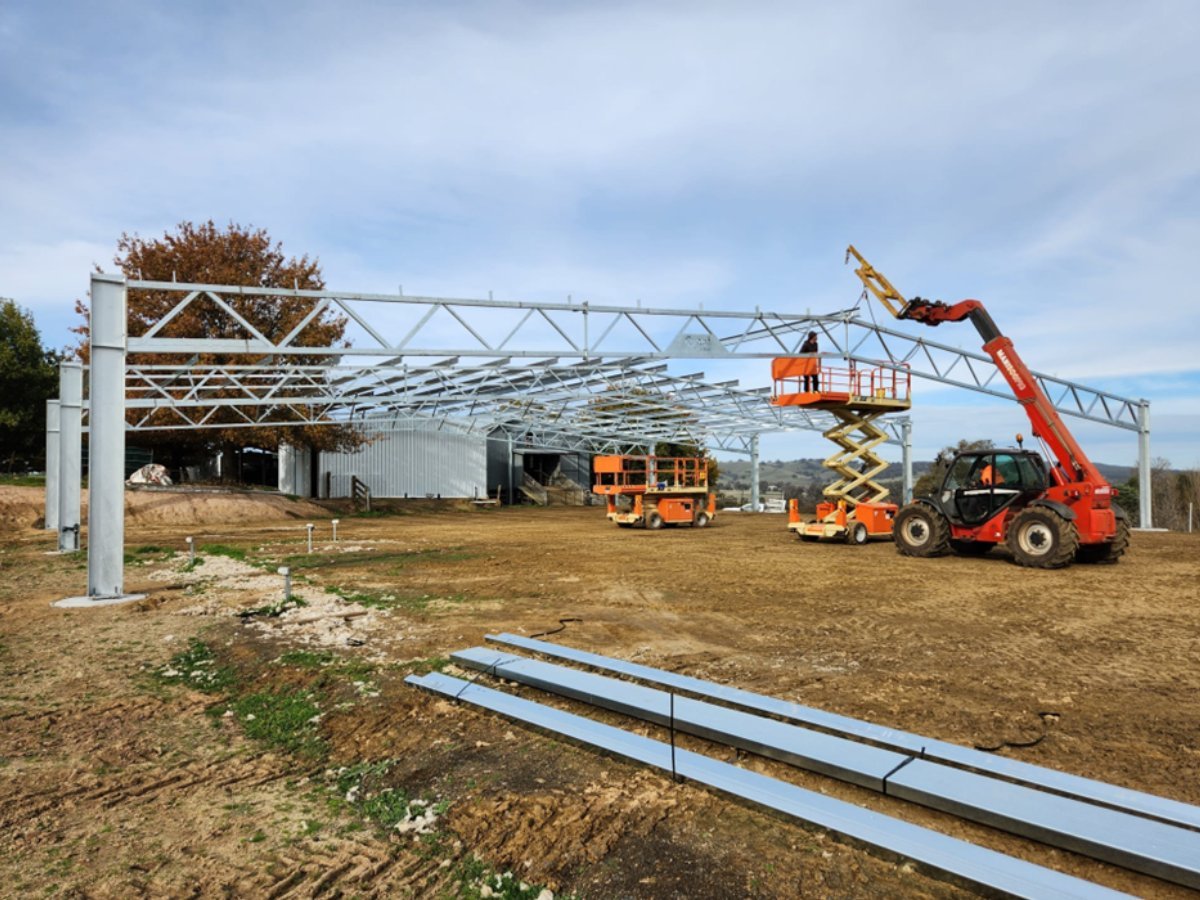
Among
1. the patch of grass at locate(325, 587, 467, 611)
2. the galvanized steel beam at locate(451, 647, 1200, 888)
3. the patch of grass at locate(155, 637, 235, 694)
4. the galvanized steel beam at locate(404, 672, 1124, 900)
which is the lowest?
the patch of grass at locate(155, 637, 235, 694)

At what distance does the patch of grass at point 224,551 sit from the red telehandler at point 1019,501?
14.5m

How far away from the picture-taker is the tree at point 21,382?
3306 centimetres

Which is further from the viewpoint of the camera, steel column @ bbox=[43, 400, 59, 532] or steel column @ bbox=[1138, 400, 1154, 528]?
steel column @ bbox=[1138, 400, 1154, 528]

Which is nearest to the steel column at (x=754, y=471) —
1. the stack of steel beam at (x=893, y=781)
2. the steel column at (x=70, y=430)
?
the steel column at (x=70, y=430)

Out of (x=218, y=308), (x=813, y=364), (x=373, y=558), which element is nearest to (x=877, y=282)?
(x=813, y=364)

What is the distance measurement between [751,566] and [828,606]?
4544mm

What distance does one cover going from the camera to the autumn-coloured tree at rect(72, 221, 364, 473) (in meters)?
30.4

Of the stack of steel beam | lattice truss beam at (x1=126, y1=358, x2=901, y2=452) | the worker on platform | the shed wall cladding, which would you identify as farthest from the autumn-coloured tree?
the stack of steel beam

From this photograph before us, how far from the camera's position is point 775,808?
3.81 meters

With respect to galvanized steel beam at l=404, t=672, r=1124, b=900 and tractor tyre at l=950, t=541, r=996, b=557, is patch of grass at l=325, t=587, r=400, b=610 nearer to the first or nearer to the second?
galvanized steel beam at l=404, t=672, r=1124, b=900

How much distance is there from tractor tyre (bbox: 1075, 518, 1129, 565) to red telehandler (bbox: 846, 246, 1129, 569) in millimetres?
16

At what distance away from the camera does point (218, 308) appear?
31531 mm

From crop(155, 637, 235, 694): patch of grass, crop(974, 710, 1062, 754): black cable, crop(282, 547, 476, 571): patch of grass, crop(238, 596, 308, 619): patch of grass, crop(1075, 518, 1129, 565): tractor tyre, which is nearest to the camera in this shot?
crop(974, 710, 1062, 754): black cable

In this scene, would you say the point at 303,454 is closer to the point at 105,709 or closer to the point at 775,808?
the point at 105,709
